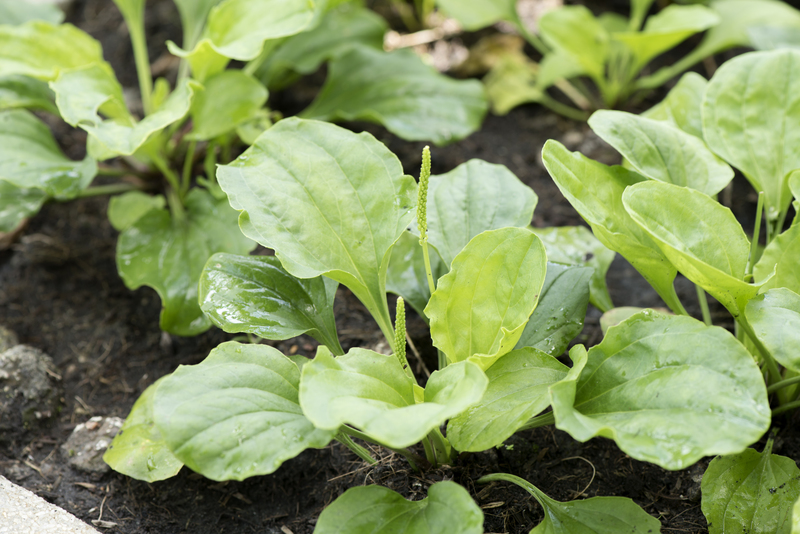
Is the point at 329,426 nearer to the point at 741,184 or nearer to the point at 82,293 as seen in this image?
the point at 82,293

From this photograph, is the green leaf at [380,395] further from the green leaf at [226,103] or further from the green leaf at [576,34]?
the green leaf at [576,34]

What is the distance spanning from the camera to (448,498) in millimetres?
1058

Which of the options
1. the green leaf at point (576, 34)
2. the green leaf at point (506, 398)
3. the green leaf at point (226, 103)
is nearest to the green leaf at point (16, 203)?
the green leaf at point (226, 103)

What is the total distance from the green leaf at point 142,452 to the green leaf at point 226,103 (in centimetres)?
74

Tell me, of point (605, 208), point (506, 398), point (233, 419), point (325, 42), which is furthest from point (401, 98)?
point (233, 419)

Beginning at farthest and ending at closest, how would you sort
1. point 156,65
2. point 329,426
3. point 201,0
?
1. point 156,65
2. point 201,0
3. point 329,426

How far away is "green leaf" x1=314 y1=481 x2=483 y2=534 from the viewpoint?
40.3 inches

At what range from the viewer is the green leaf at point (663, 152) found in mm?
1361

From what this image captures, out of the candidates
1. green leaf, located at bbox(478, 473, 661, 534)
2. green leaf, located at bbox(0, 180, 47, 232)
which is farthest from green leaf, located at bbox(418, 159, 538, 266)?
green leaf, located at bbox(0, 180, 47, 232)

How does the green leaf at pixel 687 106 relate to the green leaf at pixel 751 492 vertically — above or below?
above

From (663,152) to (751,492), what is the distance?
73cm

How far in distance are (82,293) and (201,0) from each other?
1081 mm

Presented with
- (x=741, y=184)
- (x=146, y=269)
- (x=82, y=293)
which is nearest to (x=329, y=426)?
(x=146, y=269)

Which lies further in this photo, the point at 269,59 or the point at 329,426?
the point at 269,59
